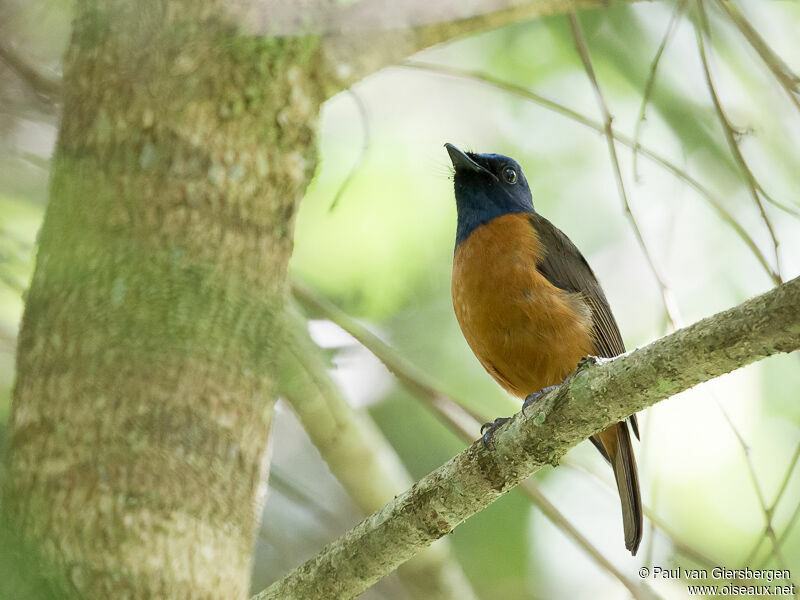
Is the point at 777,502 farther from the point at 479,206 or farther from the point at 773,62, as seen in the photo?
the point at 479,206

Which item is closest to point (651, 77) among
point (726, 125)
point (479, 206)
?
point (726, 125)

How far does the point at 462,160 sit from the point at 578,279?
1014 millimetres

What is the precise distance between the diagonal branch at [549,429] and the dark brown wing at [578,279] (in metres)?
1.66

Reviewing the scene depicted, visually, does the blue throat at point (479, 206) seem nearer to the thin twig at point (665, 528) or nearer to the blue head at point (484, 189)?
the blue head at point (484, 189)

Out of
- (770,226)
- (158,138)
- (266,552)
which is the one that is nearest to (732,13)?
(770,226)

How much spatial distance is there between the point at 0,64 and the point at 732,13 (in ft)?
8.74

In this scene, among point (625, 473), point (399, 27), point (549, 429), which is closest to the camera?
point (549, 429)

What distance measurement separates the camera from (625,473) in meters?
3.99

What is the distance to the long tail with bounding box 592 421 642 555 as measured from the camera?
3809mm

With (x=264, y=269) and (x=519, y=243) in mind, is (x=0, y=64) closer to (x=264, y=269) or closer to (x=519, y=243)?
(x=264, y=269)

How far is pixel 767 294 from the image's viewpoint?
188 cm

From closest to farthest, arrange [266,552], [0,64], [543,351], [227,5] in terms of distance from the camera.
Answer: [0,64] → [227,5] → [543,351] → [266,552]

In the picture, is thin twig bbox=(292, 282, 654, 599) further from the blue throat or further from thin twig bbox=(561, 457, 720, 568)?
the blue throat
